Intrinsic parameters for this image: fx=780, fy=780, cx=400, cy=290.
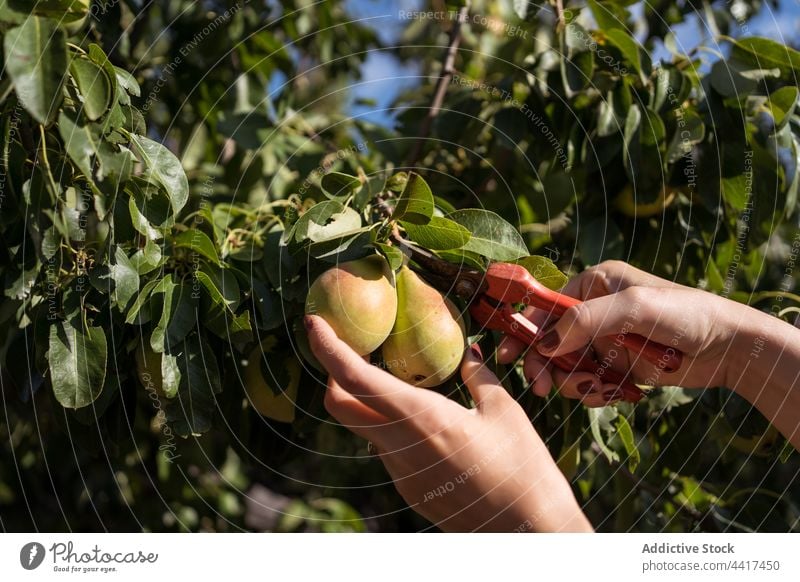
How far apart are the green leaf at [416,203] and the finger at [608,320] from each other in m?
0.26

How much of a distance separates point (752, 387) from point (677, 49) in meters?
0.73

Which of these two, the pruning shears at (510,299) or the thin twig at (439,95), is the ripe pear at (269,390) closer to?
the pruning shears at (510,299)

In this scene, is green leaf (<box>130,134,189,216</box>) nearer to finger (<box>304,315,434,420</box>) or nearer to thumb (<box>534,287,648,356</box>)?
finger (<box>304,315,434,420</box>)

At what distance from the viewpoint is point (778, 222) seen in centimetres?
163

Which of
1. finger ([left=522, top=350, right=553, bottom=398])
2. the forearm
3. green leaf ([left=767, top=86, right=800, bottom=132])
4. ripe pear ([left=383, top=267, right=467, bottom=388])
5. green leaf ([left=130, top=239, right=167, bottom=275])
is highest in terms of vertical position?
green leaf ([left=767, top=86, right=800, bottom=132])

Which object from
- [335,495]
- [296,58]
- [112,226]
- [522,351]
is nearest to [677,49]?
[522,351]

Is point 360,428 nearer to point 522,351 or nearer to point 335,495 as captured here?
point 522,351

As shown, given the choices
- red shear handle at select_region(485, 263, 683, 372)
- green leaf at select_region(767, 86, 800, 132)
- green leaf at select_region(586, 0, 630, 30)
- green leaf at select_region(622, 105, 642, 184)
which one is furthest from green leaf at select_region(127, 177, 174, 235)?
green leaf at select_region(767, 86, 800, 132)

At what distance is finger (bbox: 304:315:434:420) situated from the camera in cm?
102

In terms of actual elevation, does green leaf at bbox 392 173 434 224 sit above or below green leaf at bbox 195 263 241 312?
above

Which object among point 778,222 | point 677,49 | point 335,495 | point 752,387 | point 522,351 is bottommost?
point 335,495

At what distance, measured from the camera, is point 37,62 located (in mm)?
879

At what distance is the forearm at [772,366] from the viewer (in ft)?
4.13

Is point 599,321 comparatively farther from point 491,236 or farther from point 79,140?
point 79,140
